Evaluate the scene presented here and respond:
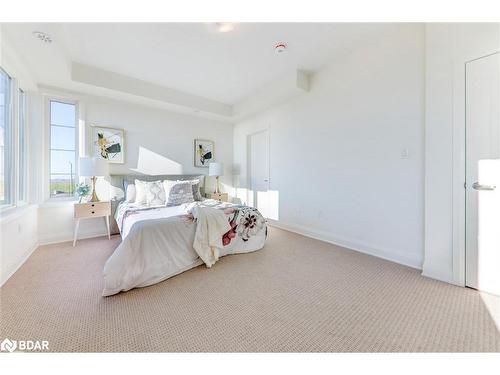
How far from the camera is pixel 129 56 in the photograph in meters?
2.93

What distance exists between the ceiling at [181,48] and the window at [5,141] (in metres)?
0.40

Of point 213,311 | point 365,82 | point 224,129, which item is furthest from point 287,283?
point 224,129

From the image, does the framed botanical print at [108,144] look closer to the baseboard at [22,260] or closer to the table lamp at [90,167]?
the table lamp at [90,167]

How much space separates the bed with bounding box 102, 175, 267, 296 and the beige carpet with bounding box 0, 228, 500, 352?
0.11 meters

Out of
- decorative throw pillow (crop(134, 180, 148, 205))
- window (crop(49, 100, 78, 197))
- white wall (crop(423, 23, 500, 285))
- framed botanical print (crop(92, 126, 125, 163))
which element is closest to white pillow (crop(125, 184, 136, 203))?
decorative throw pillow (crop(134, 180, 148, 205))

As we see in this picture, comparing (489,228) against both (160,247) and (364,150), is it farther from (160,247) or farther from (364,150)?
(160,247)

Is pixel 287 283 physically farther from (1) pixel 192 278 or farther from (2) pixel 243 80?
(2) pixel 243 80

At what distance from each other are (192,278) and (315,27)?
10.2ft

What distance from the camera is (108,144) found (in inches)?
148

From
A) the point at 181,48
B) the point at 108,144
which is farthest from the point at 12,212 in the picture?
the point at 181,48

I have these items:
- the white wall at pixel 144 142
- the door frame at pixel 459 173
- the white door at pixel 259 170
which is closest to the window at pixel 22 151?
the white wall at pixel 144 142

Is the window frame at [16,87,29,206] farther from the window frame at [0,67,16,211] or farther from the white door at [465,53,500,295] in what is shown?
the white door at [465,53,500,295]

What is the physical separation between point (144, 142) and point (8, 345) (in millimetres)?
3464

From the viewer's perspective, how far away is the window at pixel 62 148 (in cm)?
338
